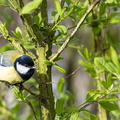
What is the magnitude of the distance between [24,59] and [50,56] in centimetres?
15

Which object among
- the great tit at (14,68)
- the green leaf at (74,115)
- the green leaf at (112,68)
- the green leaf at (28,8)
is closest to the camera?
the green leaf at (28,8)

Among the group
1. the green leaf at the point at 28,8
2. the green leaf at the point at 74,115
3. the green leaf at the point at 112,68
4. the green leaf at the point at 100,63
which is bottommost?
the green leaf at the point at 74,115

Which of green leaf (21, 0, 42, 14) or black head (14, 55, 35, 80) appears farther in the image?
black head (14, 55, 35, 80)

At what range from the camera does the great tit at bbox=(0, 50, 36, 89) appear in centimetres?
97

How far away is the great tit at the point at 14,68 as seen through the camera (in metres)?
0.97

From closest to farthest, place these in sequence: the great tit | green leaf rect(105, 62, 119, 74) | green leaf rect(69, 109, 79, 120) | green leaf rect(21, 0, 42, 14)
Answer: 1. green leaf rect(21, 0, 42, 14)
2. green leaf rect(69, 109, 79, 120)
3. green leaf rect(105, 62, 119, 74)
4. the great tit

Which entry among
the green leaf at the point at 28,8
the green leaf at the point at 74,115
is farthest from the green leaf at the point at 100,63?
the green leaf at the point at 28,8

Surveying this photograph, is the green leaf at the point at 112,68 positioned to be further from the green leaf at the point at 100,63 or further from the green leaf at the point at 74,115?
the green leaf at the point at 74,115

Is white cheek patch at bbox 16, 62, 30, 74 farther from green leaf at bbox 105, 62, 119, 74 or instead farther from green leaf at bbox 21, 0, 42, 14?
green leaf at bbox 21, 0, 42, 14

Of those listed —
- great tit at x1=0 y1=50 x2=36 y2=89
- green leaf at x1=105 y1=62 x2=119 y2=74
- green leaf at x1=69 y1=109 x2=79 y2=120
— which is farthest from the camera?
great tit at x1=0 y1=50 x2=36 y2=89

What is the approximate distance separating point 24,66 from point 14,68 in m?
0.09

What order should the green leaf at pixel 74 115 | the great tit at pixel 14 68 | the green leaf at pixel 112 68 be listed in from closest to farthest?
the green leaf at pixel 74 115, the green leaf at pixel 112 68, the great tit at pixel 14 68

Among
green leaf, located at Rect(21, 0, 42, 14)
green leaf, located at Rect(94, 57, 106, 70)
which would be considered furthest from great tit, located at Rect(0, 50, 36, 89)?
green leaf, located at Rect(21, 0, 42, 14)

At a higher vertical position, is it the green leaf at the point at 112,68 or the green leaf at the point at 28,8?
the green leaf at the point at 28,8
